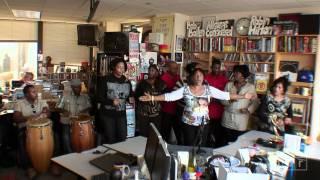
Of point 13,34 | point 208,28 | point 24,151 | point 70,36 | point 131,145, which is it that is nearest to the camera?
point 131,145

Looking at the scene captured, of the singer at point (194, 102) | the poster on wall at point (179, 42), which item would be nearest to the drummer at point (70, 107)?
the singer at point (194, 102)

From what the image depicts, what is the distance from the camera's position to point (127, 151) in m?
2.82

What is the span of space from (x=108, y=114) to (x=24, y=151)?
141 cm

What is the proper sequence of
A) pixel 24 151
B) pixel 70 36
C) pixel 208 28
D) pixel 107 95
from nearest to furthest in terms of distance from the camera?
pixel 107 95
pixel 24 151
pixel 208 28
pixel 70 36

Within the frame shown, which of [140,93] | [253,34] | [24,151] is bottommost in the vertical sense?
[24,151]

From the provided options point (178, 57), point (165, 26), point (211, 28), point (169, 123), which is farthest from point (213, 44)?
point (169, 123)

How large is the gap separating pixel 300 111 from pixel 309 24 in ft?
5.00

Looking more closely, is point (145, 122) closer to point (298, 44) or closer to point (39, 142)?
point (39, 142)

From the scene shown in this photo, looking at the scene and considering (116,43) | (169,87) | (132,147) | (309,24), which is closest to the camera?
(132,147)

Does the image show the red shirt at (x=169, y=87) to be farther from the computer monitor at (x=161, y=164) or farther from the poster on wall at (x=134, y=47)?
the computer monitor at (x=161, y=164)

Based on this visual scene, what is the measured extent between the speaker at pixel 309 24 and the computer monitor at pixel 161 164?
4302mm

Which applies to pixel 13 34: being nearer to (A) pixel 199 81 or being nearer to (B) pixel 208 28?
(B) pixel 208 28

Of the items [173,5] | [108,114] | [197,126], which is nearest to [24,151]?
[108,114]

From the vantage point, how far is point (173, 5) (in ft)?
18.6
